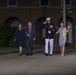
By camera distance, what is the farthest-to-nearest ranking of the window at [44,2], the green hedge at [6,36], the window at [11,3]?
the window at [11,3]
the window at [44,2]
the green hedge at [6,36]

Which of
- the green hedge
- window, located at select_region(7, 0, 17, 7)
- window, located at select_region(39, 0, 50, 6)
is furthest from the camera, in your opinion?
window, located at select_region(7, 0, 17, 7)

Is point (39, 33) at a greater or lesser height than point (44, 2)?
lesser

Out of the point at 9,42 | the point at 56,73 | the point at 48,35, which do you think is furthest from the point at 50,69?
the point at 9,42

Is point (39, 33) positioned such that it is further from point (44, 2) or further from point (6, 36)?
point (6, 36)

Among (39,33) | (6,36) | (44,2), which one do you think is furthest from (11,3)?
(6,36)

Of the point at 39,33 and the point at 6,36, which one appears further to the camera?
the point at 39,33

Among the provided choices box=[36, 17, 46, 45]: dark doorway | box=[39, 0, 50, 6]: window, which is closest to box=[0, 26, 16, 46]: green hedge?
box=[36, 17, 46, 45]: dark doorway

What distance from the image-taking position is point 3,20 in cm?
4372

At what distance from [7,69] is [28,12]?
30.0 meters

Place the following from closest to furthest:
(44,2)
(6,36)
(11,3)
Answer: (6,36) < (44,2) < (11,3)

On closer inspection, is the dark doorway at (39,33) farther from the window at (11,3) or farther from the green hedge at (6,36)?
the green hedge at (6,36)

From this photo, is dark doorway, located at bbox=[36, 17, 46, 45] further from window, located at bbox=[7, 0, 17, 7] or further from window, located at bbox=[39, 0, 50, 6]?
window, located at bbox=[7, 0, 17, 7]

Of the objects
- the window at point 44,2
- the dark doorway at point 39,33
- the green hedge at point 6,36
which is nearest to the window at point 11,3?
the window at point 44,2

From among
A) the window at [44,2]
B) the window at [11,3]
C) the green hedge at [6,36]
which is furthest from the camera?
the window at [11,3]
